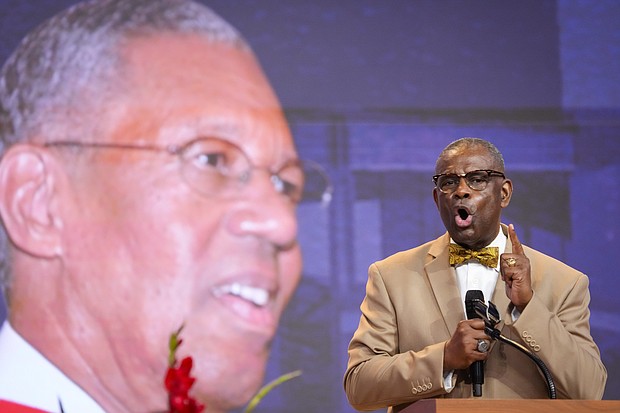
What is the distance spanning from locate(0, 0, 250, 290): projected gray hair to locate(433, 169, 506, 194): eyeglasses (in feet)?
7.52

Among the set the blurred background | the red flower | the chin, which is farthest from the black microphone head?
the chin

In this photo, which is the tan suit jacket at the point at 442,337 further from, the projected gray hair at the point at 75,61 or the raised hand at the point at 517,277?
the projected gray hair at the point at 75,61

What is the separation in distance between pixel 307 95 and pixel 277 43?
1.19 ft

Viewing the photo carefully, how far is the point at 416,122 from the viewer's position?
18.4ft

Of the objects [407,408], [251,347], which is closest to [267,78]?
[251,347]

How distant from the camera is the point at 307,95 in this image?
5621mm

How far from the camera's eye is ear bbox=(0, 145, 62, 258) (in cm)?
525

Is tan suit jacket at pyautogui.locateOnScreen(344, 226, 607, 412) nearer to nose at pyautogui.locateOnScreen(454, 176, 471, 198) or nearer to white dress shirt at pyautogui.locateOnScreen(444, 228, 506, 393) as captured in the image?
white dress shirt at pyautogui.locateOnScreen(444, 228, 506, 393)

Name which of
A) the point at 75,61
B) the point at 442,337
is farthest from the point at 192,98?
the point at 442,337

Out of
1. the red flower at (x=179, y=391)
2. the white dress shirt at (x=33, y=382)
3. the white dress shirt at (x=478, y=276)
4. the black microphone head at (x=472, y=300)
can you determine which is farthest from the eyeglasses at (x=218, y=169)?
the red flower at (x=179, y=391)

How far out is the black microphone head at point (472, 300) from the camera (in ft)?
11.0

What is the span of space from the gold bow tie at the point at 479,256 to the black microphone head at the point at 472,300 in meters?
0.34

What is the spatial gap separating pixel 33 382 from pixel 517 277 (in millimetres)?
2860

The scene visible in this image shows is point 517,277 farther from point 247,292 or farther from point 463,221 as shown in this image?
point 247,292
